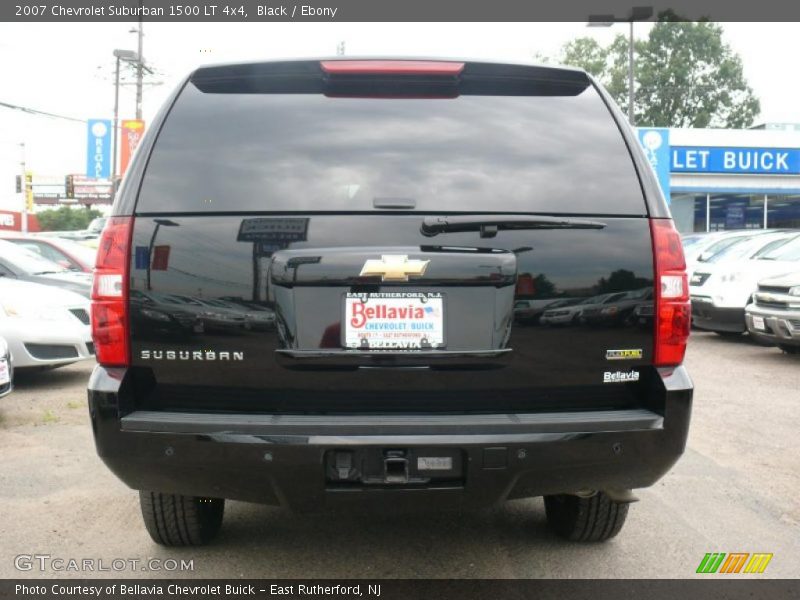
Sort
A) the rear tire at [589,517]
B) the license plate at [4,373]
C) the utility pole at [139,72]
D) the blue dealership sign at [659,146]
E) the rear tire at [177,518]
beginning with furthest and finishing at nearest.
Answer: the utility pole at [139,72] < the blue dealership sign at [659,146] < the license plate at [4,373] < the rear tire at [589,517] < the rear tire at [177,518]

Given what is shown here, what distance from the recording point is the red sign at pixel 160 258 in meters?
2.56

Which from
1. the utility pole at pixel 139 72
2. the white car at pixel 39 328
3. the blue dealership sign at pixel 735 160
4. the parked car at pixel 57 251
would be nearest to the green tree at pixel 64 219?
the utility pole at pixel 139 72

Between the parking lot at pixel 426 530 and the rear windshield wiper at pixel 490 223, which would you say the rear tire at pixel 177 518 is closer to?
the parking lot at pixel 426 530

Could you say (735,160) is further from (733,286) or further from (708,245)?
(733,286)

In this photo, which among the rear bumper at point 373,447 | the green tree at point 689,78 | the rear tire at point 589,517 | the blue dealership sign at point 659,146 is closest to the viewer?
the rear bumper at point 373,447

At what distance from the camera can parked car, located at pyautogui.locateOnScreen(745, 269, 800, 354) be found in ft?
28.7

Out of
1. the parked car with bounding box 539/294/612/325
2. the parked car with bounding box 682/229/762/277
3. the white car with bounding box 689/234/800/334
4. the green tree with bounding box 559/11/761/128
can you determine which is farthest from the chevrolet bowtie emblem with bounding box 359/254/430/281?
the green tree with bounding box 559/11/761/128

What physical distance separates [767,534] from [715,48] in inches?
2388

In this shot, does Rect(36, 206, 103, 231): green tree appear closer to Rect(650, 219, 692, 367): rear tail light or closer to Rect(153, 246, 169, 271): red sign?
Rect(153, 246, 169, 271): red sign

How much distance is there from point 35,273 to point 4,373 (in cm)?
408

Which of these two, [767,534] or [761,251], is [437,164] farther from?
[761,251]

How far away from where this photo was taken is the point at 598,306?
8.57 ft

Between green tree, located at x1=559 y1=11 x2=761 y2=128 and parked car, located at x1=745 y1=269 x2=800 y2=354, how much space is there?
50518 mm

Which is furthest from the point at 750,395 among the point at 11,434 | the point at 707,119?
the point at 707,119
